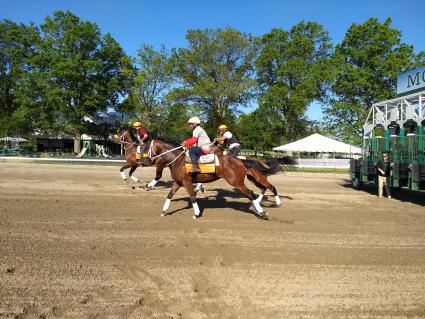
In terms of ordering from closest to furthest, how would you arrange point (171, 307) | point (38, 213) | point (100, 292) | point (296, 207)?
point (171, 307) → point (100, 292) → point (38, 213) → point (296, 207)

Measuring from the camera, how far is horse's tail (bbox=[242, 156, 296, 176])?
11.1 m

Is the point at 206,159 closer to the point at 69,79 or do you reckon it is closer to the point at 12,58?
the point at 69,79

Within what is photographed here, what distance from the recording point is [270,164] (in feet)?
39.0

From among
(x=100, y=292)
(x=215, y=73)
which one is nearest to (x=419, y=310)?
(x=100, y=292)

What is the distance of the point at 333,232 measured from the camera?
8328 millimetres

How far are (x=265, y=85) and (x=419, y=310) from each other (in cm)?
4712

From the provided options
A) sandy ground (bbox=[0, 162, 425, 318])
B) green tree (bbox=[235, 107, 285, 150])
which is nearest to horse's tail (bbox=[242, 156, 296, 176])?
sandy ground (bbox=[0, 162, 425, 318])

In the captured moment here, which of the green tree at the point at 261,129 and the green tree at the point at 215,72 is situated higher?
the green tree at the point at 215,72

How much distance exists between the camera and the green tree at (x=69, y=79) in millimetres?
45594

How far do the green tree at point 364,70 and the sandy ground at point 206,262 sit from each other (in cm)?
3179

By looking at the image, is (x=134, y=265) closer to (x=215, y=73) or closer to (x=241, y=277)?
(x=241, y=277)

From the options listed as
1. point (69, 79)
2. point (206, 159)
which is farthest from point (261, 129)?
point (206, 159)

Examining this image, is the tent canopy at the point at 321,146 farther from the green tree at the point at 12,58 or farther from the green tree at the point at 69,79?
the green tree at the point at 12,58

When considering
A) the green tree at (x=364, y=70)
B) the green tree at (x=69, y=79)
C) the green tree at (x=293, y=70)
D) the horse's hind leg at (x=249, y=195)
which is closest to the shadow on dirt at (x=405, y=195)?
the horse's hind leg at (x=249, y=195)
